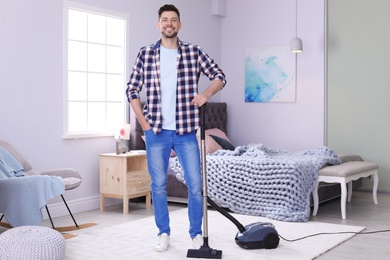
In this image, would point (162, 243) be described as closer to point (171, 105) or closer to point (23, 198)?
point (171, 105)

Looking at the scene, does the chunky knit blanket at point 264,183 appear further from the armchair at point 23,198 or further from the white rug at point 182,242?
the armchair at point 23,198

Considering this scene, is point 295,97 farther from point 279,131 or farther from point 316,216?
point 316,216

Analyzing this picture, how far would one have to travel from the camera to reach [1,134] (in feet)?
15.9

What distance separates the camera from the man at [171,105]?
373 centimetres

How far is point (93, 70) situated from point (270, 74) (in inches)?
90.6

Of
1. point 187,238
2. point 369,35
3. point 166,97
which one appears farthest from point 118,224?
point 369,35

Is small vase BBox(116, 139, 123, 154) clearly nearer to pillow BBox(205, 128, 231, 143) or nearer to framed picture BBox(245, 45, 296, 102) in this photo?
pillow BBox(205, 128, 231, 143)

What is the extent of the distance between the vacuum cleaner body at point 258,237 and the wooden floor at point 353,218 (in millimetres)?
326

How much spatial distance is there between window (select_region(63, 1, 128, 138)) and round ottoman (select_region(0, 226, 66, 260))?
194 centimetres

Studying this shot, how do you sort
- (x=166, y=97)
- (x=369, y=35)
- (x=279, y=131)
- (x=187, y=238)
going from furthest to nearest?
(x=279, y=131) < (x=369, y=35) < (x=187, y=238) < (x=166, y=97)

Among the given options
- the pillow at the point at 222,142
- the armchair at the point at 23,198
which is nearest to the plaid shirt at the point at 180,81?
the armchair at the point at 23,198

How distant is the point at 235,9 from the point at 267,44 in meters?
0.65

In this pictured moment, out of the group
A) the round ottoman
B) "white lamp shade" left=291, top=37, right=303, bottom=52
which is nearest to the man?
the round ottoman

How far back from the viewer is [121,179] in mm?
5473
